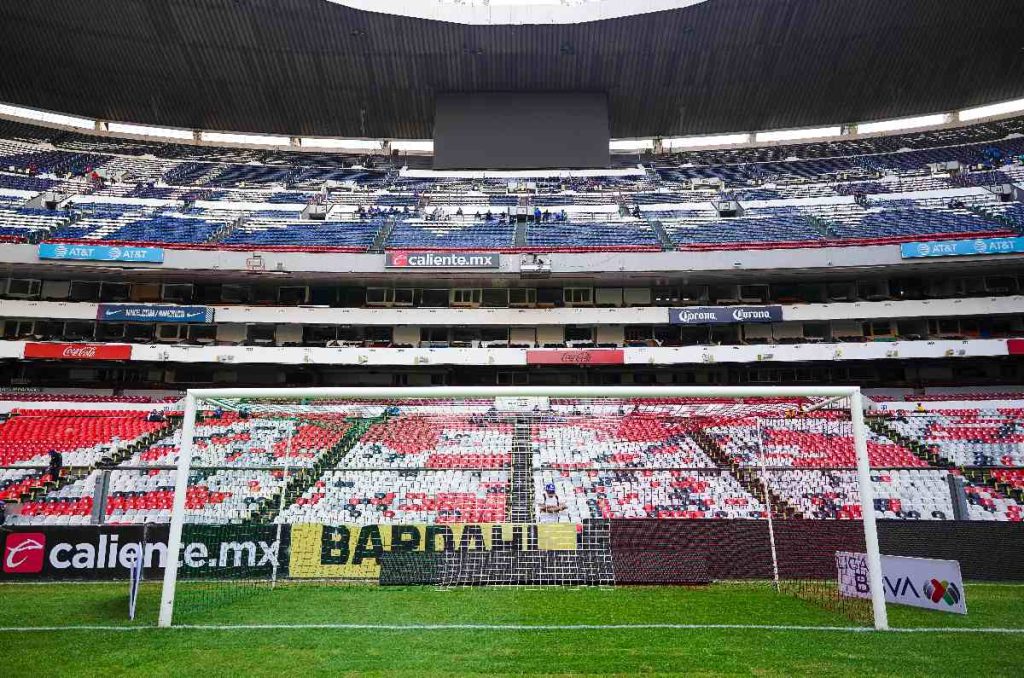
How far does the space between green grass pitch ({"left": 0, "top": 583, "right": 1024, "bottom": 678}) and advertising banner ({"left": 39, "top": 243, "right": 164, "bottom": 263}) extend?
747 inches

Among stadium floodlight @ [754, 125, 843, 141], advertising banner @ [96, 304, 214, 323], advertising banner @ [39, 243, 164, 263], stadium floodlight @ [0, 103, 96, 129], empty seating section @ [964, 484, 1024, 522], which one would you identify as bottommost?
empty seating section @ [964, 484, 1024, 522]

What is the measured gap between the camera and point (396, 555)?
38.2 ft

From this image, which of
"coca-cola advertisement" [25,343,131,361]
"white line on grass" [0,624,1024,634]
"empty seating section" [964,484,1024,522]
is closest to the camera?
"white line on grass" [0,624,1024,634]

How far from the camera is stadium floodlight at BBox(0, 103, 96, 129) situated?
115 feet

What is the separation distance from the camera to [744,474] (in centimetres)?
1272

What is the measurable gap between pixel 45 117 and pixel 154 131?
5404mm

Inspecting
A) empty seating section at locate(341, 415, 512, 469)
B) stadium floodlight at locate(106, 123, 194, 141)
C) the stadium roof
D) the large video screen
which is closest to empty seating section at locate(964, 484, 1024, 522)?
empty seating section at locate(341, 415, 512, 469)

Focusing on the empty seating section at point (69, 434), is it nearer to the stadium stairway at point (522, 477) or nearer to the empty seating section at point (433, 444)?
the empty seating section at point (433, 444)

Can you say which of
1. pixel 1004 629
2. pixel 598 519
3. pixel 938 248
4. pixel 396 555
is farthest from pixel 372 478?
pixel 938 248

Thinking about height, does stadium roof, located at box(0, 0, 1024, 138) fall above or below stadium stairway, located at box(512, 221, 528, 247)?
above

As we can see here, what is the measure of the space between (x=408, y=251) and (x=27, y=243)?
15568 mm

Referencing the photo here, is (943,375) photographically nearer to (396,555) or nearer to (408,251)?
(408,251)

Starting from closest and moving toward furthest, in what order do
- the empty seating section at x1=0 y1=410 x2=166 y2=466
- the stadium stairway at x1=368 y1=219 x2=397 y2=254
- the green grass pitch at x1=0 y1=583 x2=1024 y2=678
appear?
the green grass pitch at x1=0 y1=583 x2=1024 y2=678
the empty seating section at x1=0 y1=410 x2=166 y2=466
the stadium stairway at x1=368 y1=219 x2=397 y2=254

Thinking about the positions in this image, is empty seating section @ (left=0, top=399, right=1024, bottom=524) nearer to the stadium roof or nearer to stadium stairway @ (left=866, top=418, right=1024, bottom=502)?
stadium stairway @ (left=866, top=418, right=1024, bottom=502)
